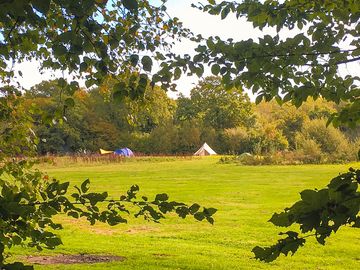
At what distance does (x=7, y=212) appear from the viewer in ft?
4.86

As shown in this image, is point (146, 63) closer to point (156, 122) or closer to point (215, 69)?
point (215, 69)

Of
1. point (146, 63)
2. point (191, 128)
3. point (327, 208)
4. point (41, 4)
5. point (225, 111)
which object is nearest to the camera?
point (41, 4)

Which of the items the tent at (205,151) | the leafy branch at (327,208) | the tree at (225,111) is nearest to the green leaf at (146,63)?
the leafy branch at (327,208)

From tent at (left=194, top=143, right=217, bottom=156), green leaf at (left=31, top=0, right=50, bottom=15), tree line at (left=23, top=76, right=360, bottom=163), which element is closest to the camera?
green leaf at (left=31, top=0, right=50, bottom=15)

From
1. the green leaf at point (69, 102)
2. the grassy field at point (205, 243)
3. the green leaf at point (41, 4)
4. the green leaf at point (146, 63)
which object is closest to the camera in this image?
the green leaf at point (41, 4)

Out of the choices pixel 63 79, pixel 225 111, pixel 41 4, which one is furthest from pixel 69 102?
pixel 225 111

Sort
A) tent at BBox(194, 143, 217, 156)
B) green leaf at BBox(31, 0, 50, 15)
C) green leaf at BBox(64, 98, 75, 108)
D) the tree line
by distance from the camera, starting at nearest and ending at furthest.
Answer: green leaf at BBox(31, 0, 50, 15), green leaf at BBox(64, 98, 75, 108), the tree line, tent at BBox(194, 143, 217, 156)

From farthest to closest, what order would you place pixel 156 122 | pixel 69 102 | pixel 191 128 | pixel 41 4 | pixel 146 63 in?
1. pixel 191 128
2. pixel 156 122
3. pixel 69 102
4. pixel 146 63
5. pixel 41 4

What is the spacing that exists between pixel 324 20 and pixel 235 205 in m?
10.4

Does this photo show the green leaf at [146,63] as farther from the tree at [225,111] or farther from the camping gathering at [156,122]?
the tree at [225,111]

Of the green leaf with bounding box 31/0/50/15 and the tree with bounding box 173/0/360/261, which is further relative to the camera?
the tree with bounding box 173/0/360/261

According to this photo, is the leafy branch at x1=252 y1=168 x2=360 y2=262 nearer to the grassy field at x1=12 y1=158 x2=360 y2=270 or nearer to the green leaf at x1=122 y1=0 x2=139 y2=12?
the green leaf at x1=122 y1=0 x2=139 y2=12

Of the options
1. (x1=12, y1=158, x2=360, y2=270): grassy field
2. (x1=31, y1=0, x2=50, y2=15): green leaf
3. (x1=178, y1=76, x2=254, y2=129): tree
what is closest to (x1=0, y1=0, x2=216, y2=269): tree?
(x1=31, y1=0, x2=50, y2=15): green leaf

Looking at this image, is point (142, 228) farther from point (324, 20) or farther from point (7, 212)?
point (7, 212)
